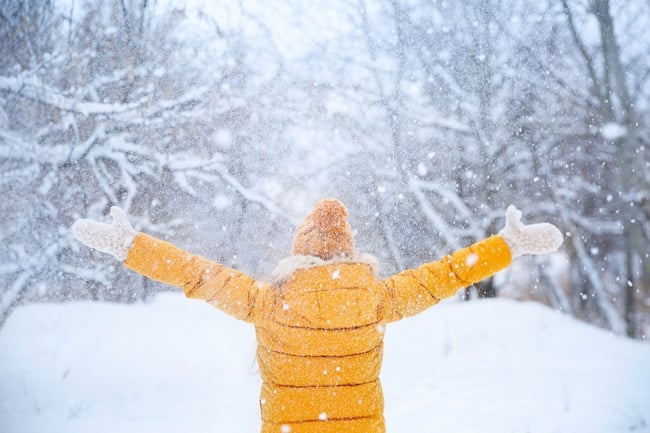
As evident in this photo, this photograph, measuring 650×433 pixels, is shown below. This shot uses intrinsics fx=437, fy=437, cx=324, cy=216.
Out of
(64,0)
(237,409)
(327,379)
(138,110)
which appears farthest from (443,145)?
(327,379)

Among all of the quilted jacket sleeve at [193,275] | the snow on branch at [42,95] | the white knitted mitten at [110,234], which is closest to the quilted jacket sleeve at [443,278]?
the quilted jacket sleeve at [193,275]

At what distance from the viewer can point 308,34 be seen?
4277mm

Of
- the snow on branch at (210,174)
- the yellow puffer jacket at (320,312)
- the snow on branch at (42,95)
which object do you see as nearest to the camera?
the yellow puffer jacket at (320,312)

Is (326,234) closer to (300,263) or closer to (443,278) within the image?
(300,263)

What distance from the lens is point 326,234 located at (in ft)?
4.16

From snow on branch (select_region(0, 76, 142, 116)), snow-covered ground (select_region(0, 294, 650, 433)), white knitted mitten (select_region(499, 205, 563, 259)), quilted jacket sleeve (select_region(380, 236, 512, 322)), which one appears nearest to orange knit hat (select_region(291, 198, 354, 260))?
quilted jacket sleeve (select_region(380, 236, 512, 322))

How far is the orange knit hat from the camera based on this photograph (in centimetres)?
125

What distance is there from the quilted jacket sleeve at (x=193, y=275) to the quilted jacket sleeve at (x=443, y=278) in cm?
40

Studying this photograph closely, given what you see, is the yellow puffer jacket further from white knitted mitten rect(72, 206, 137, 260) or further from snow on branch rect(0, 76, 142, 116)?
snow on branch rect(0, 76, 142, 116)

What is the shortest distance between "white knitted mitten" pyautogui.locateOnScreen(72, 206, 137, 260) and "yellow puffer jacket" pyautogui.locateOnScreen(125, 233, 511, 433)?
3 cm

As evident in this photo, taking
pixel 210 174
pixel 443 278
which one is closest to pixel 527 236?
pixel 443 278

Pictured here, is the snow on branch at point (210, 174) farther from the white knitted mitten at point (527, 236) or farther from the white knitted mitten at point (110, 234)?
the white knitted mitten at point (527, 236)

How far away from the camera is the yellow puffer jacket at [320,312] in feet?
3.95

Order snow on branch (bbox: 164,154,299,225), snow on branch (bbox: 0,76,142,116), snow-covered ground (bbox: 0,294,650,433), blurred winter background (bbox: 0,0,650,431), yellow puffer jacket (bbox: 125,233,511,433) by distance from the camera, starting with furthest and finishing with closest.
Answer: snow on branch (bbox: 164,154,299,225) < blurred winter background (bbox: 0,0,650,431) < snow on branch (bbox: 0,76,142,116) < snow-covered ground (bbox: 0,294,650,433) < yellow puffer jacket (bbox: 125,233,511,433)
